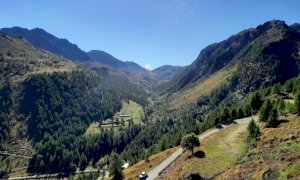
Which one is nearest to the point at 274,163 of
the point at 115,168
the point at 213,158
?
the point at 213,158

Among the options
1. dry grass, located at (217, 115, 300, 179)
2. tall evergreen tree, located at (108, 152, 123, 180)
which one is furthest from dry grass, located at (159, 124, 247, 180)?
tall evergreen tree, located at (108, 152, 123, 180)

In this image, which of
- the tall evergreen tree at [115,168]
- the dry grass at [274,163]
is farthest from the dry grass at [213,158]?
the tall evergreen tree at [115,168]

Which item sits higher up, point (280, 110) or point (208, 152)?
point (280, 110)

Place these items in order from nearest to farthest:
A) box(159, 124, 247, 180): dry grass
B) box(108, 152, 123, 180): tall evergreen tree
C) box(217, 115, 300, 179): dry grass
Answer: box(217, 115, 300, 179): dry grass, box(159, 124, 247, 180): dry grass, box(108, 152, 123, 180): tall evergreen tree

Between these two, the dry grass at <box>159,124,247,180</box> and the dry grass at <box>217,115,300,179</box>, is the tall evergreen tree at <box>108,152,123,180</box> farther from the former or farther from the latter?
the dry grass at <box>217,115,300,179</box>

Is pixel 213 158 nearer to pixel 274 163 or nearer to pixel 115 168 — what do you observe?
pixel 274 163

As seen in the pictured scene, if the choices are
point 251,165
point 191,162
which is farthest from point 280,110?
point 251,165

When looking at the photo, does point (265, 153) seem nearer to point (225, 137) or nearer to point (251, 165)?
point (251, 165)

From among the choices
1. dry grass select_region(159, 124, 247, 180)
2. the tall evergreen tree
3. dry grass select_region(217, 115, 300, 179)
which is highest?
dry grass select_region(217, 115, 300, 179)

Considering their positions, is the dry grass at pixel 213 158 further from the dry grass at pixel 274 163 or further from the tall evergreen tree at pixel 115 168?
the tall evergreen tree at pixel 115 168
